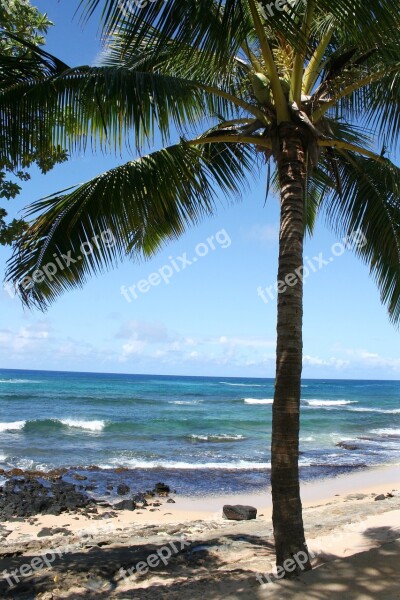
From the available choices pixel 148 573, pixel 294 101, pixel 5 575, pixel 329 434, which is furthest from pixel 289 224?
pixel 329 434

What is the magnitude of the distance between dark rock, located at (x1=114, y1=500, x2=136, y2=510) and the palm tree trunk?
6.65 meters

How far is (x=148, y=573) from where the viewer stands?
6.03m

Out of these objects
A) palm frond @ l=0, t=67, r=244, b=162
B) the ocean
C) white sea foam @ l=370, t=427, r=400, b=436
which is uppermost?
palm frond @ l=0, t=67, r=244, b=162

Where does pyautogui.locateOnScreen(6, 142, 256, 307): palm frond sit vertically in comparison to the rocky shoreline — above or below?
above

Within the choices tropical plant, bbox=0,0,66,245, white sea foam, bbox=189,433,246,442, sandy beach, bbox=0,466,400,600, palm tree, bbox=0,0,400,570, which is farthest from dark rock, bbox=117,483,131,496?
white sea foam, bbox=189,433,246,442

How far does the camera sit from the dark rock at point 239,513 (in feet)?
31.1

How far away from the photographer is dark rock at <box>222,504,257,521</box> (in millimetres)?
9469

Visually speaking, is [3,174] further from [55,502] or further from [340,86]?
[55,502]

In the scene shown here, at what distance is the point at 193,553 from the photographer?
22.4 feet

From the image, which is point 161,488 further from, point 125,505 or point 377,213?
point 377,213

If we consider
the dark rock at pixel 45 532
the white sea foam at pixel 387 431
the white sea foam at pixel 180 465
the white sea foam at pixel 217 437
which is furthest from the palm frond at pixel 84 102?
the white sea foam at pixel 387 431

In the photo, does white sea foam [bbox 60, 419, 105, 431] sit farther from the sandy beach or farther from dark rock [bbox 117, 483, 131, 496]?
the sandy beach

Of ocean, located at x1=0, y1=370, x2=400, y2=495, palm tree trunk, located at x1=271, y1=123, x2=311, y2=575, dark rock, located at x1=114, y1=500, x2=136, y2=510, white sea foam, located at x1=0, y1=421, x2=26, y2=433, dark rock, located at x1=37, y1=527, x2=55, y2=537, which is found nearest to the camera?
palm tree trunk, located at x1=271, y1=123, x2=311, y2=575

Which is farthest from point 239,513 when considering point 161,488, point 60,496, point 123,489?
point 60,496
